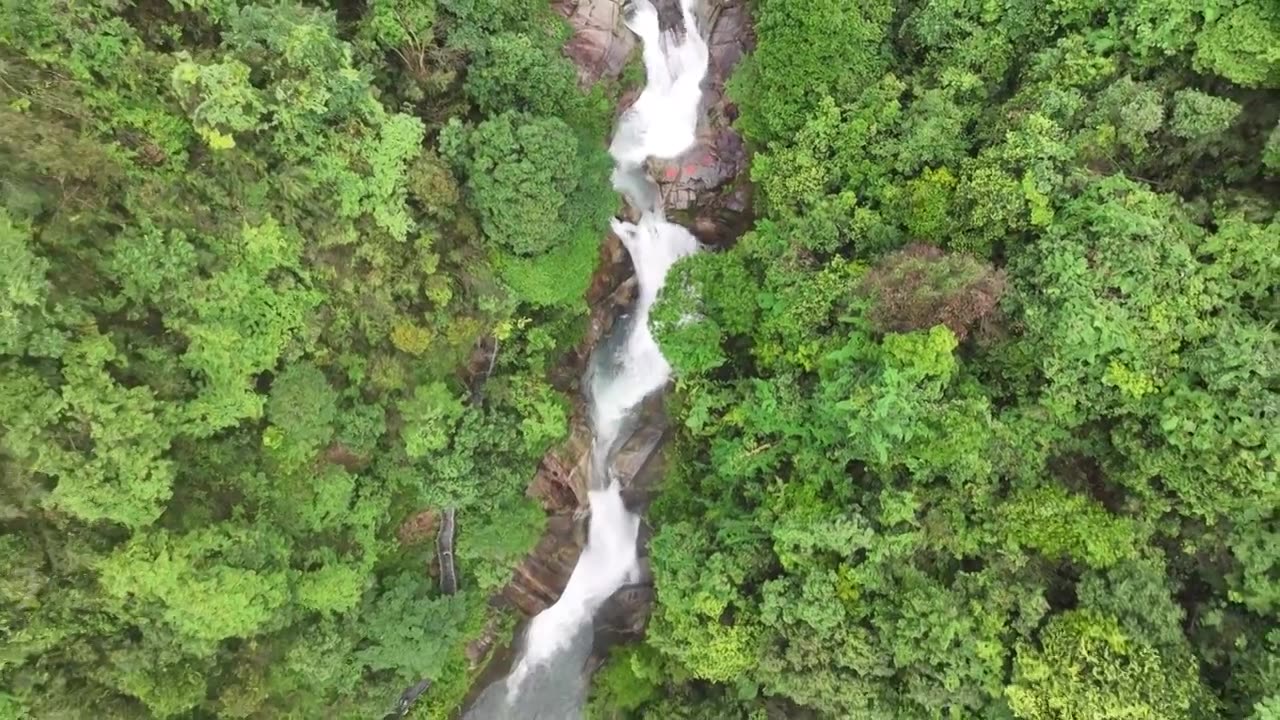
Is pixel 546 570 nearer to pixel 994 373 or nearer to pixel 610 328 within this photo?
pixel 610 328

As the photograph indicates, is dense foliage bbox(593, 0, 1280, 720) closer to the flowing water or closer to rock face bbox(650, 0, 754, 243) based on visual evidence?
rock face bbox(650, 0, 754, 243)

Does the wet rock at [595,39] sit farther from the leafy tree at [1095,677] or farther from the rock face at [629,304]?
the leafy tree at [1095,677]

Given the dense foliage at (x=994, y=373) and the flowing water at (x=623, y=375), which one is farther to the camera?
the flowing water at (x=623, y=375)

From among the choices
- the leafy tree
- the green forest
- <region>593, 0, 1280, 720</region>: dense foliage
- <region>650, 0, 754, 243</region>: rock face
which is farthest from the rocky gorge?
the leafy tree

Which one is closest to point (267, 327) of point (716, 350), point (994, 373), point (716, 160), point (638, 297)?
point (716, 350)

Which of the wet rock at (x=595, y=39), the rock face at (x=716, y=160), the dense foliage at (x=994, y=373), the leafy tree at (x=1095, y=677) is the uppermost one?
the wet rock at (x=595, y=39)

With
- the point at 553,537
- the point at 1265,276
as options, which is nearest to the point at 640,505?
the point at 553,537

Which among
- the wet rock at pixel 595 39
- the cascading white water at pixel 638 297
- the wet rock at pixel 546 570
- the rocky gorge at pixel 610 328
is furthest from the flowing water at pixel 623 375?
the wet rock at pixel 595 39

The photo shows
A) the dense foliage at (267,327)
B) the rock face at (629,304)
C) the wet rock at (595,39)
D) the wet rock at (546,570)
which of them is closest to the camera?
the dense foliage at (267,327)
